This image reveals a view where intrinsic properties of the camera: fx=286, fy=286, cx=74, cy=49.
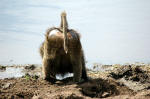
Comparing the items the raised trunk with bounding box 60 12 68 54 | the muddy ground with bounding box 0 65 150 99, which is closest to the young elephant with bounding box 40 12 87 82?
the raised trunk with bounding box 60 12 68 54

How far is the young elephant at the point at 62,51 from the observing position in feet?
25.6

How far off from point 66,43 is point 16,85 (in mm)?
2083

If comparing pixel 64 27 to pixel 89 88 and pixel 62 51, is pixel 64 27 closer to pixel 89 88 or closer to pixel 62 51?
pixel 62 51

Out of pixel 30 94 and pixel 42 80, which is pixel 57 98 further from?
pixel 42 80

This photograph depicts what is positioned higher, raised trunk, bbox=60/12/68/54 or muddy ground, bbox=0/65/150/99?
raised trunk, bbox=60/12/68/54

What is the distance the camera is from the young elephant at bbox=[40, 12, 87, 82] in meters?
7.79

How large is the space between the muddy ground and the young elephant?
362 millimetres

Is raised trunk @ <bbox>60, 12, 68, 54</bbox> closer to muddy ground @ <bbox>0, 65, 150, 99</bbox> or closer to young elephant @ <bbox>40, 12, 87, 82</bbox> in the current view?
young elephant @ <bbox>40, 12, 87, 82</bbox>

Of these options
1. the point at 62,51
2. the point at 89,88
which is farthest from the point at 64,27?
the point at 89,88

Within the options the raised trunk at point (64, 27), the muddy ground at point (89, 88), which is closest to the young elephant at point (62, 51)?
the raised trunk at point (64, 27)

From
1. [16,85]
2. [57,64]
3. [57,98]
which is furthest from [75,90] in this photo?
[16,85]

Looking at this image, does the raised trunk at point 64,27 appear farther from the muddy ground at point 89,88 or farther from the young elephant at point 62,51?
the muddy ground at point 89,88

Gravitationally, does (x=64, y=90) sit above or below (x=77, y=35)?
below

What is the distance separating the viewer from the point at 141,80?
8977 millimetres
